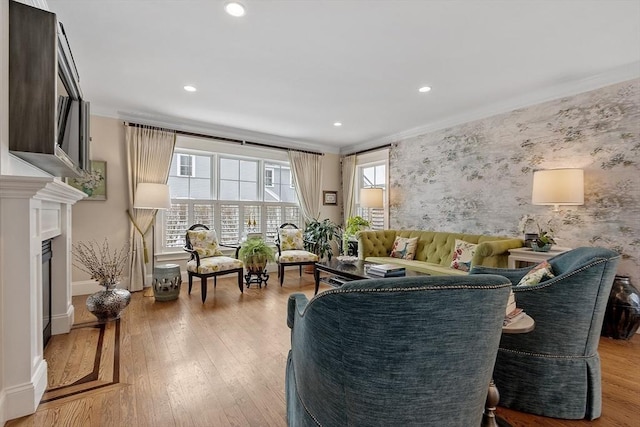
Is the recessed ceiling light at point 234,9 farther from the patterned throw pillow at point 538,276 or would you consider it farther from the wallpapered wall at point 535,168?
the wallpapered wall at point 535,168

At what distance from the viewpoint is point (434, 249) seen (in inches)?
168

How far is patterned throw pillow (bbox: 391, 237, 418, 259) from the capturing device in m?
4.41

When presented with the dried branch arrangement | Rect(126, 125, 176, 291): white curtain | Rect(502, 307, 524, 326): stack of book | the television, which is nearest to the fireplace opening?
the dried branch arrangement

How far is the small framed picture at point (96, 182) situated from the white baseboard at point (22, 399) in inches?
112

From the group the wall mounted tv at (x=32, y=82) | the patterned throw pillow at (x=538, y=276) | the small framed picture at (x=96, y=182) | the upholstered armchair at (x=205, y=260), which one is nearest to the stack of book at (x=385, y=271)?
the patterned throw pillow at (x=538, y=276)

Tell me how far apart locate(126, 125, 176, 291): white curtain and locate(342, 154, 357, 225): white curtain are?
10.7 ft

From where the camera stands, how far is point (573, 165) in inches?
127

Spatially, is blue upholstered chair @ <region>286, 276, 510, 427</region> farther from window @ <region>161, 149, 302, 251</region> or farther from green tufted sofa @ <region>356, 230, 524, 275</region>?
window @ <region>161, 149, 302, 251</region>

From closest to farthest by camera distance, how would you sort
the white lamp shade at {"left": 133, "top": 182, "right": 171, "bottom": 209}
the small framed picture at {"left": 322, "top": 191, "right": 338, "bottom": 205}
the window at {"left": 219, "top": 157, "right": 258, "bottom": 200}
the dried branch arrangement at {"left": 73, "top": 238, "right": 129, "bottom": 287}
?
the dried branch arrangement at {"left": 73, "top": 238, "right": 129, "bottom": 287}
the white lamp shade at {"left": 133, "top": 182, "right": 171, "bottom": 209}
the window at {"left": 219, "top": 157, "right": 258, "bottom": 200}
the small framed picture at {"left": 322, "top": 191, "right": 338, "bottom": 205}

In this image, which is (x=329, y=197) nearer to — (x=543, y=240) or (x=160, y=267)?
(x=160, y=267)

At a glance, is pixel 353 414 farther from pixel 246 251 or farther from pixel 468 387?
pixel 246 251

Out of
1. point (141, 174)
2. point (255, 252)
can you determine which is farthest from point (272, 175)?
point (141, 174)

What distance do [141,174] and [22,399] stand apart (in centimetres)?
311

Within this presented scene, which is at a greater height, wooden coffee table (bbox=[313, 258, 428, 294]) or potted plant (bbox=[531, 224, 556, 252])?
potted plant (bbox=[531, 224, 556, 252])
